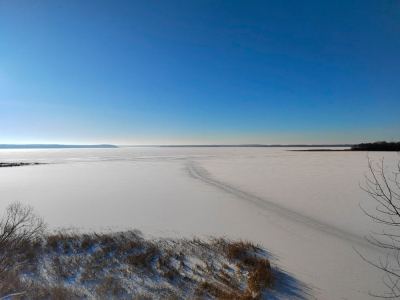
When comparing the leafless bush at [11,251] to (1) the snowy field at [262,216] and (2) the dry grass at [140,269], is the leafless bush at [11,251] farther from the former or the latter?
(1) the snowy field at [262,216]

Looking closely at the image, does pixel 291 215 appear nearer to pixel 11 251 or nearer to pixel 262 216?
pixel 262 216

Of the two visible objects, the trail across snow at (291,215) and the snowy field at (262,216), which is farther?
the trail across snow at (291,215)

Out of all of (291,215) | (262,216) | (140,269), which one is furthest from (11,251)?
(291,215)

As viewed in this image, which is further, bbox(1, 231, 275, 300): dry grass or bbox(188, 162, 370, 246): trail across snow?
bbox(188, 162, 370, 246): trail across snow

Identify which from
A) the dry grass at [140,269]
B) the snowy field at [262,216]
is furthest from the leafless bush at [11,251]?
the snowy field at [262,216]

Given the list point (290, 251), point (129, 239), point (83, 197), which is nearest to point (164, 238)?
point (129, 239)

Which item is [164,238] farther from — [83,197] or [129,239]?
[83,197]

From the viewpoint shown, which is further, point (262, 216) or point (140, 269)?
point (262, 216)

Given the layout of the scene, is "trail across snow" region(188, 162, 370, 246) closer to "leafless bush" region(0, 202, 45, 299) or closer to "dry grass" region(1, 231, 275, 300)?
"dry grass" region(1, 231, 275, 300)

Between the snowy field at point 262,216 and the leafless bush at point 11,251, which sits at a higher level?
the leafless bush at point 11,251

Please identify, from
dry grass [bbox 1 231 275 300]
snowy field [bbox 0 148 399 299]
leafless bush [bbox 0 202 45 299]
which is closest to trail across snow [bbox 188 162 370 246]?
snowy field [bbox 0 148 399 299]

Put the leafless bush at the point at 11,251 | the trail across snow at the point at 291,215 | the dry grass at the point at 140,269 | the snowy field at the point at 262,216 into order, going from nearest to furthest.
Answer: the leafless bush at the point at 11,251, the dry grass at the point at 140,269, the snowy field at the point at 262,216, the trail across snow at the point at 291,215

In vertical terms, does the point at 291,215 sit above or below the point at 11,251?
below

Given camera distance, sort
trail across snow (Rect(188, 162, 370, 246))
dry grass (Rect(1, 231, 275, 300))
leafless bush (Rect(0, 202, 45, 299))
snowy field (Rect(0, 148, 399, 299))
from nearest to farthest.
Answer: leafless bush (Rect(0, 202, 45, 299))
dry grass (Rect(1, 231, 275, 300))
snowy field (Rect(0, 148, 399, 299))
trail across snow (Rect(188, 162, 370, 246))
